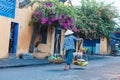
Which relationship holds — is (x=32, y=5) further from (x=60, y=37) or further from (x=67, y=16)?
(x=60, y=37)

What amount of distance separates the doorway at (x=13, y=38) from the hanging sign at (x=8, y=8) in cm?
83

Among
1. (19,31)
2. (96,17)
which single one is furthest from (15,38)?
(96,17)

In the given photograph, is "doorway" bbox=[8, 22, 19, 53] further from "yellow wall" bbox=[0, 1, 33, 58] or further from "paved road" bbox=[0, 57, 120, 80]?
"paved road" bbox=[0, 57, 120, 80]

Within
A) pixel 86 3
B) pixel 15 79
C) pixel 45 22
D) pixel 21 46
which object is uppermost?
pixel 86 3

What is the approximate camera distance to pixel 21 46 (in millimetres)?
20922

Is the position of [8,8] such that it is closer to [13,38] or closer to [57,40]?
[13,38]

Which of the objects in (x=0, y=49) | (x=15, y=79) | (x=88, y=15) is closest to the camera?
(x=15, y=79)

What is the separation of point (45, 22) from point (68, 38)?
24.4ft

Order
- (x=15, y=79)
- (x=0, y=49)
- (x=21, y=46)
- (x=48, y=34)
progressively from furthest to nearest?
(x=48, y=34) < (x=21, y=46) < (x=0, y=49) < (x=15, y=79)

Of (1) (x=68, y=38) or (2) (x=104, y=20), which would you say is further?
(2) (x=104, y=20)

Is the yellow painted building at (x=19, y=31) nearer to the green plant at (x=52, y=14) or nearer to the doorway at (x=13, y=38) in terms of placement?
the doorway at (x=13, y=38)

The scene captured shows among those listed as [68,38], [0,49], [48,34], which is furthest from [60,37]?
[68,38]

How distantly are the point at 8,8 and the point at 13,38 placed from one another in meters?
2.11

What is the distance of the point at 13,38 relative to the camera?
67.0 feet
